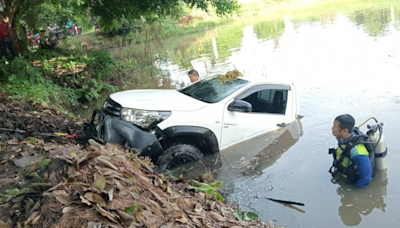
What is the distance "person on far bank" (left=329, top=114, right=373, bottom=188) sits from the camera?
4676 mm

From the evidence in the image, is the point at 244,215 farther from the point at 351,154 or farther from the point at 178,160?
the point at 351,154

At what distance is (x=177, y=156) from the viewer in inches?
208

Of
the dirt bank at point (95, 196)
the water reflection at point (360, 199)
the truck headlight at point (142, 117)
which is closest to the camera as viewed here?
the dirt bank at point (95, 196)

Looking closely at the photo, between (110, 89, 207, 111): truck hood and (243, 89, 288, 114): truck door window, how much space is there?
1356mm

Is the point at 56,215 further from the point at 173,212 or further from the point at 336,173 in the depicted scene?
the point at 336,173

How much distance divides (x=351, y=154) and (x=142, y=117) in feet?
9.82

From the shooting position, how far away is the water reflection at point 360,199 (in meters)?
4.55

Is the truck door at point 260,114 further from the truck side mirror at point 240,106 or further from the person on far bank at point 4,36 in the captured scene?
the person on far bank at point 4,36

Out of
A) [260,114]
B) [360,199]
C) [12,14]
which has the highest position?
[12,14]

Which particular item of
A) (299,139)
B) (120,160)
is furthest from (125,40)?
(120,160)

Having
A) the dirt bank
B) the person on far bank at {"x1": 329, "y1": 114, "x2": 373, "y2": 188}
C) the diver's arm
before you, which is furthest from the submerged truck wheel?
the diver's arm

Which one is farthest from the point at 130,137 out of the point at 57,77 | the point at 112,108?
the point at 57,77

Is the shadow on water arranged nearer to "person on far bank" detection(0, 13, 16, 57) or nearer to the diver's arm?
the diver's arm

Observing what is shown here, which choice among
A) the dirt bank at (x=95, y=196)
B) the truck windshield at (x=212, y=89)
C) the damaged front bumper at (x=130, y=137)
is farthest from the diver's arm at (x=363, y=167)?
the damaged front bumper at (x=130, y=137)
